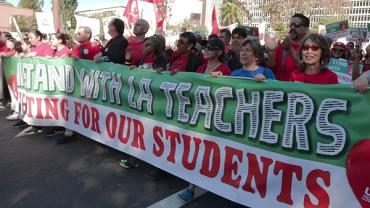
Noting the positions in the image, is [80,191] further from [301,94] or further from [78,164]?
[301,94]

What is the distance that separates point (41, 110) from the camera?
20.7 feet

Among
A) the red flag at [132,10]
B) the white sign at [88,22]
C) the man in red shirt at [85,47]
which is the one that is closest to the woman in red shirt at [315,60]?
the man in red shirt at [85,47]

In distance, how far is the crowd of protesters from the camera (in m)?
3.49

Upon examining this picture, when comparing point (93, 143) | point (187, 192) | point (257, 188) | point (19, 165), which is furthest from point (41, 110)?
point (257, 188)

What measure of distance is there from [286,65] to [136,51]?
2.13 meters

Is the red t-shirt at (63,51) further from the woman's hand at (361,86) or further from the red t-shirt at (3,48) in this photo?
the woman's hand at (361,86)

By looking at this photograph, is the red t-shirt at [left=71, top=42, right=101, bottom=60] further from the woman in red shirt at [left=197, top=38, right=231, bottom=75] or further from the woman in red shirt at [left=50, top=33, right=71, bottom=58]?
the woman in red shirt at [left=197, top=38, right=231, bottom=75]

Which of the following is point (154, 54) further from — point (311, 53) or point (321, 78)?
point (321, 78)

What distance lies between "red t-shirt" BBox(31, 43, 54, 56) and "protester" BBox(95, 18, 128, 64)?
170 cm

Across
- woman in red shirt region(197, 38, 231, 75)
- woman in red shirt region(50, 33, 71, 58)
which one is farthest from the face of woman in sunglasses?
woman in red shirt region(50, 33, 71, 58)

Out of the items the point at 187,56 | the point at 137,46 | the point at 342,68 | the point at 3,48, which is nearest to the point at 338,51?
the point at 342,68

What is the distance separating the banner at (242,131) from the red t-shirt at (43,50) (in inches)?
73.8

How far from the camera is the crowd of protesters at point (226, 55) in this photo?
3.49 meters

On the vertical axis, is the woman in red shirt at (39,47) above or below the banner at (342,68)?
above
